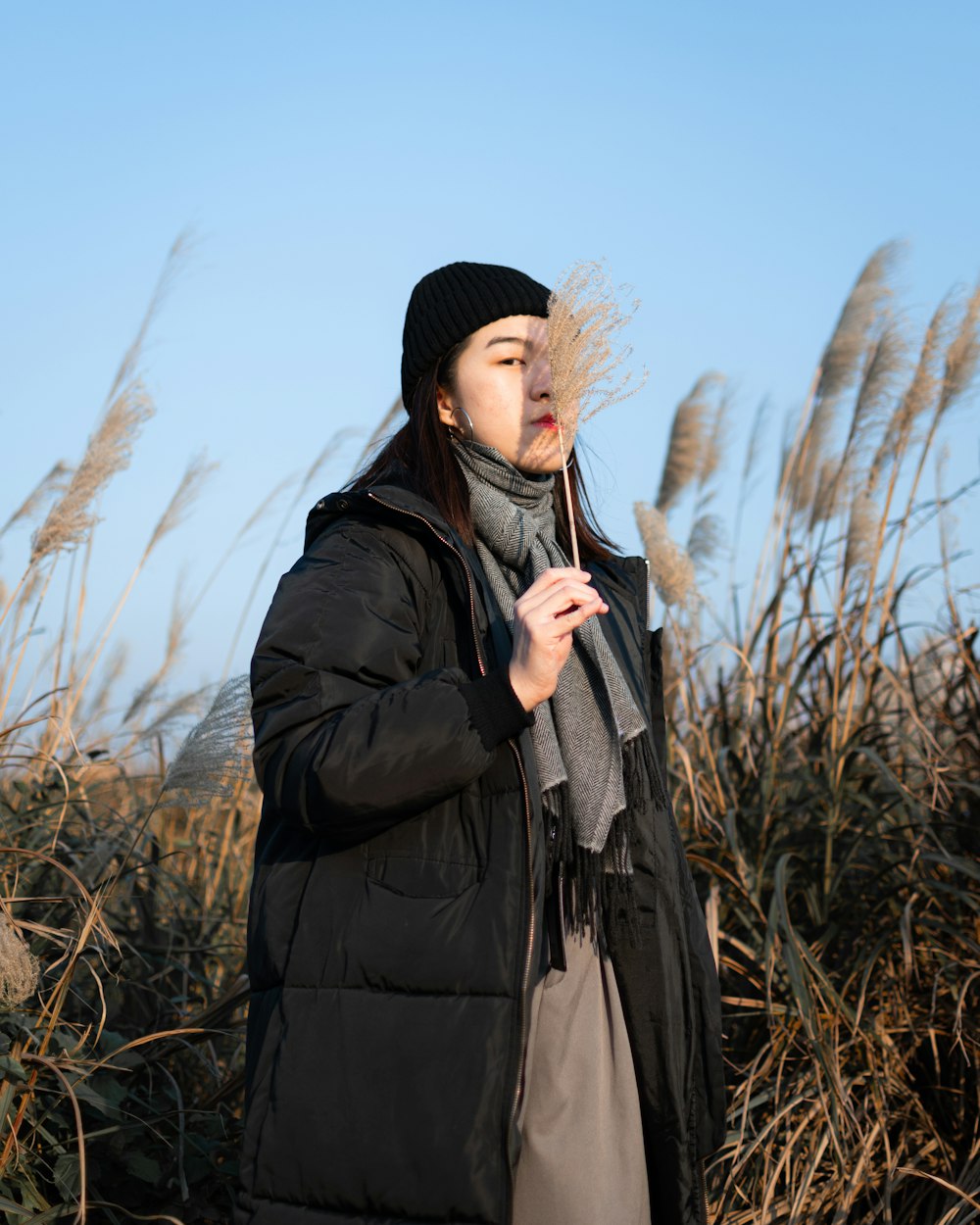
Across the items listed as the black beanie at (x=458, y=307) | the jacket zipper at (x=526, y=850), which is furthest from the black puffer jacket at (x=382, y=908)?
the black beanie at (x=458, y=307)

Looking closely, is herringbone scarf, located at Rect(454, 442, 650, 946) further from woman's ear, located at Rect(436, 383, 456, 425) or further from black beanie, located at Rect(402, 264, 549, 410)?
black beanie, located at Rect(402, 264, 549, 410)

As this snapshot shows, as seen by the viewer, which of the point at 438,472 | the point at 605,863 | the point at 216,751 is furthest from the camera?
the point at 216,751

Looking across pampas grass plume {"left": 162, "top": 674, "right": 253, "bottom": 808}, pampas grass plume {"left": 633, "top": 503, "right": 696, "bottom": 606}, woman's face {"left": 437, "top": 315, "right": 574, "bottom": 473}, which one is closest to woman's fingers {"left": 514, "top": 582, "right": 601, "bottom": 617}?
woman's face {"left": 437, "top": 315, "right": 574, "bottom": 473}

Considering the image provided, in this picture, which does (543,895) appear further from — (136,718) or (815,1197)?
(136,718)

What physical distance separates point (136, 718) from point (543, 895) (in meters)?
2.85

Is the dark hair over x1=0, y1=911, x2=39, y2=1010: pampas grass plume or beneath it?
over

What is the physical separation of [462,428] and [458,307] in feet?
0.75

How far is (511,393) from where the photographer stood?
2.30 meters

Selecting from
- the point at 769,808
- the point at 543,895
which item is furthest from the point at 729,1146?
the point at 543,895

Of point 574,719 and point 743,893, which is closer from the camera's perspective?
point 574,719

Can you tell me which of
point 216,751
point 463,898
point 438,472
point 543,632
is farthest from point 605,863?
point 216,751

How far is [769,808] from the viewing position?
11.1ft

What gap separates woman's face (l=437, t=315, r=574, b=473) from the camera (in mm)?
2268

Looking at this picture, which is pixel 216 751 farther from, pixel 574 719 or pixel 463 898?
pixel 463 898
